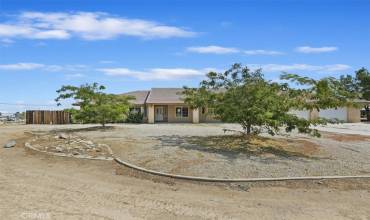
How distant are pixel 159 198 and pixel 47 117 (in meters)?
35.0

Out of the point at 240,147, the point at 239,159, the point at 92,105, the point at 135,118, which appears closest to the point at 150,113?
the point at 135,118

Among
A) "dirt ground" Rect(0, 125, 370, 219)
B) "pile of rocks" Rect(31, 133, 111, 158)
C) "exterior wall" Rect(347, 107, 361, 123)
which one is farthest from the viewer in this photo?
"exterior wall" Rect(347, 107, 361, 123)

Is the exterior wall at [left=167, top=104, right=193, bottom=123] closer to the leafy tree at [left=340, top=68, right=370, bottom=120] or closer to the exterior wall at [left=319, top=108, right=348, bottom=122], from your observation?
the exterior wall at [left=319, top=108, right=348, bottom=122]

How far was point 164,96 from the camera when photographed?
1896 inches

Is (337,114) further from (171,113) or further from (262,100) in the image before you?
(262,100)

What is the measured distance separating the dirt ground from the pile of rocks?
2.43m

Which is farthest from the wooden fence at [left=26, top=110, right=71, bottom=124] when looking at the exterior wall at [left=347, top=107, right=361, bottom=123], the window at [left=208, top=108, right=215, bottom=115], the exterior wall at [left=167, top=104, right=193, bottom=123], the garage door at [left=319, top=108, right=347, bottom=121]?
the exterior wall at [left=347, top=107, right=361, bottom=123]

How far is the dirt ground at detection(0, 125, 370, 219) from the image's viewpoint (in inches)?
340

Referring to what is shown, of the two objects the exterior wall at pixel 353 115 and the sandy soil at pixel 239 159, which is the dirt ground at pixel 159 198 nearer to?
the sandy soil at pixel 239 159

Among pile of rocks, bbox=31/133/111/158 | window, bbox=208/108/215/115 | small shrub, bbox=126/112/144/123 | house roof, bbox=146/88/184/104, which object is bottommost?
pile of rocks, bbox=31/133/111/158

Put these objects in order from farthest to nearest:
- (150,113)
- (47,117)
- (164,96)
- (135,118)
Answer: (164,96) < (150,113) < (135,118) < (47,117)

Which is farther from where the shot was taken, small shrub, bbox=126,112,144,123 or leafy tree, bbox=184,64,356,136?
small shrub, bbox=126,112,144,123

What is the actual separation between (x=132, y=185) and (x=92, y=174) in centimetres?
186

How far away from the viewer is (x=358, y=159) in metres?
15.1
